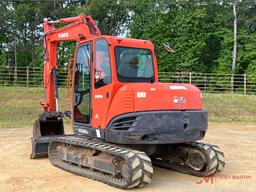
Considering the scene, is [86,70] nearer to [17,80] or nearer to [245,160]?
[245,160]

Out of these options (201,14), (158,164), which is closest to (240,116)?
(158,164)

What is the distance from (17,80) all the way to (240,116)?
14370mm

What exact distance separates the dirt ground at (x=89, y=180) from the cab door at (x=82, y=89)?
1070 millimetres

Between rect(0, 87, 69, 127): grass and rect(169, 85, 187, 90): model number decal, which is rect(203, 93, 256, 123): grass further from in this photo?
rect(169, 85, 187, 90): model number decal

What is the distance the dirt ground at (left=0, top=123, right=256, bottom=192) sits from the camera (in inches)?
319

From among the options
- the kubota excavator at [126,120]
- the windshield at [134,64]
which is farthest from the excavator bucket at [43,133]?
the windshield at [134,64]

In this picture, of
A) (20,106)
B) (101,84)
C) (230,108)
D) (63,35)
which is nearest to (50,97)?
(63,35)

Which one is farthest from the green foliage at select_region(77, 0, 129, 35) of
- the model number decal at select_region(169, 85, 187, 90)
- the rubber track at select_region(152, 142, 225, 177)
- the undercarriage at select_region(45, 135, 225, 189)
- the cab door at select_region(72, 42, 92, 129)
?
the model number decal at select_region(169, 85, 187, 90)

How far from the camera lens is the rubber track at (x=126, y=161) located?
7848 millimetres

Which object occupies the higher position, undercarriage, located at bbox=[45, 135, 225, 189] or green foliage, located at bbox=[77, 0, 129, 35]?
green foliage, located at bbox=[77, 0, 129, 35]

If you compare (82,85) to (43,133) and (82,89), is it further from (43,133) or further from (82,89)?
(43,133)

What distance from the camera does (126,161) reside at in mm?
7922

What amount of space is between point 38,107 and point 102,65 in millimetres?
13438

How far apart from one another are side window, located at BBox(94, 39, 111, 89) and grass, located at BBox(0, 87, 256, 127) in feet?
32.6
